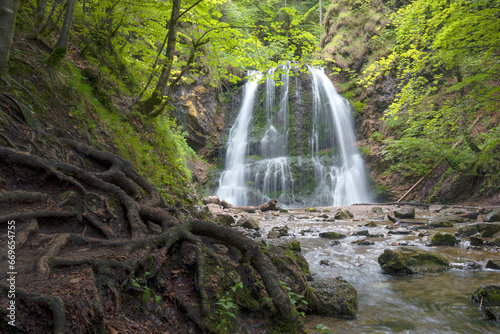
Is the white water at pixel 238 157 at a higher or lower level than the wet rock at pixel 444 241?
higher

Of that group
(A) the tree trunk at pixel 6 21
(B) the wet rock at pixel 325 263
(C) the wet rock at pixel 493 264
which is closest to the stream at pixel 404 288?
(B) the wet rock at pixel 325 263

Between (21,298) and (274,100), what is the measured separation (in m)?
26.2

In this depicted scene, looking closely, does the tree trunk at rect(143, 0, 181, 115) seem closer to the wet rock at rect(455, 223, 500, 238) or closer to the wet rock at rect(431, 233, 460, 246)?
the wet rock at rect(431, 233, 460, 246)

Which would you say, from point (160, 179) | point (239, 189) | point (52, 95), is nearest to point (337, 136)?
point (239, 189)

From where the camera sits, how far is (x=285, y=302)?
9.80 feet

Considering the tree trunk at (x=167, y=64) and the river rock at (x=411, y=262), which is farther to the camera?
the tree trunk at (x=167, y=64)

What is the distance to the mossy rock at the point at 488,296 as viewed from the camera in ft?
13.6

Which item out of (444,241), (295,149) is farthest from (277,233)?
(295,149)

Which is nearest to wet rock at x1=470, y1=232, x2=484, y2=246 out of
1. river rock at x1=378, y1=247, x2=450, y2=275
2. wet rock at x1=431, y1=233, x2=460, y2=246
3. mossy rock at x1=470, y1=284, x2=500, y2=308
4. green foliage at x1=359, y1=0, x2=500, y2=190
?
wet rock at x1=431, y1=233, x2=460, y2=246

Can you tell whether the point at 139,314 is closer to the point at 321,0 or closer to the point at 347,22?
the point at 347,22

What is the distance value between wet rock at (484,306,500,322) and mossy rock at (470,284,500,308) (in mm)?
269

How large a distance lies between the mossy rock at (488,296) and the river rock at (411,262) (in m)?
1.49

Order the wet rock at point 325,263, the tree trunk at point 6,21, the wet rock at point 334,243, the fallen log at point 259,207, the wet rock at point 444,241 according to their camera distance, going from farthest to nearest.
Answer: the fallen log at point 259,207 → the wet rock at point 334,243 → the wet rock at point 444,241 → the wet rock at point 325,263 → the tree trunk at point 6,21

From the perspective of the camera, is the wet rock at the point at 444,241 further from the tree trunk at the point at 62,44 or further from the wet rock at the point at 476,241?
the tree trunk at the point at 62,44
